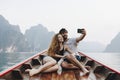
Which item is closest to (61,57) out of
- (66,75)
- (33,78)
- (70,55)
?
(70,55)

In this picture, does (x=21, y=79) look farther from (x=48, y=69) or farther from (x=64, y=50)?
(x=64, y=50)

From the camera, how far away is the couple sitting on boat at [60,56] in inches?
225

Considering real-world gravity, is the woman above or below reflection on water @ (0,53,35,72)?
above

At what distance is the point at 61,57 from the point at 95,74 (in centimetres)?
98

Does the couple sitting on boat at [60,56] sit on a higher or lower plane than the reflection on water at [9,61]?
higher

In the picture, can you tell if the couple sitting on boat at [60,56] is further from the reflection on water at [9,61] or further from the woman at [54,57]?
the reflection on water at [9,61]

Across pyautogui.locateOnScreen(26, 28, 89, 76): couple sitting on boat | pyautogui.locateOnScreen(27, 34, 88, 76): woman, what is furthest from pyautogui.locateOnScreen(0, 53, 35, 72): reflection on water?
pyautogui.locateOnScreen(27, 34, 88, 76): woman

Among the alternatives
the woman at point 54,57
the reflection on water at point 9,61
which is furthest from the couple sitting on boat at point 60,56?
the reflection on water at point 9,61

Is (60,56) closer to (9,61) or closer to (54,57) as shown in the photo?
(54,57)

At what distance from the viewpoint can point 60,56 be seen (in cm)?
623

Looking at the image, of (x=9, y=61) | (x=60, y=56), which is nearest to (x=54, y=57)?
(x=60, y=56)

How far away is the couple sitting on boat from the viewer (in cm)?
571

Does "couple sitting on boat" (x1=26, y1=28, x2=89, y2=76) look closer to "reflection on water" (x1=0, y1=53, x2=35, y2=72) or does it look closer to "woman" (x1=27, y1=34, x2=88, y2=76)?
"woman" (x1=27, y1=34, x2=88, y2=76)

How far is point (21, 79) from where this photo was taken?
210 inches
